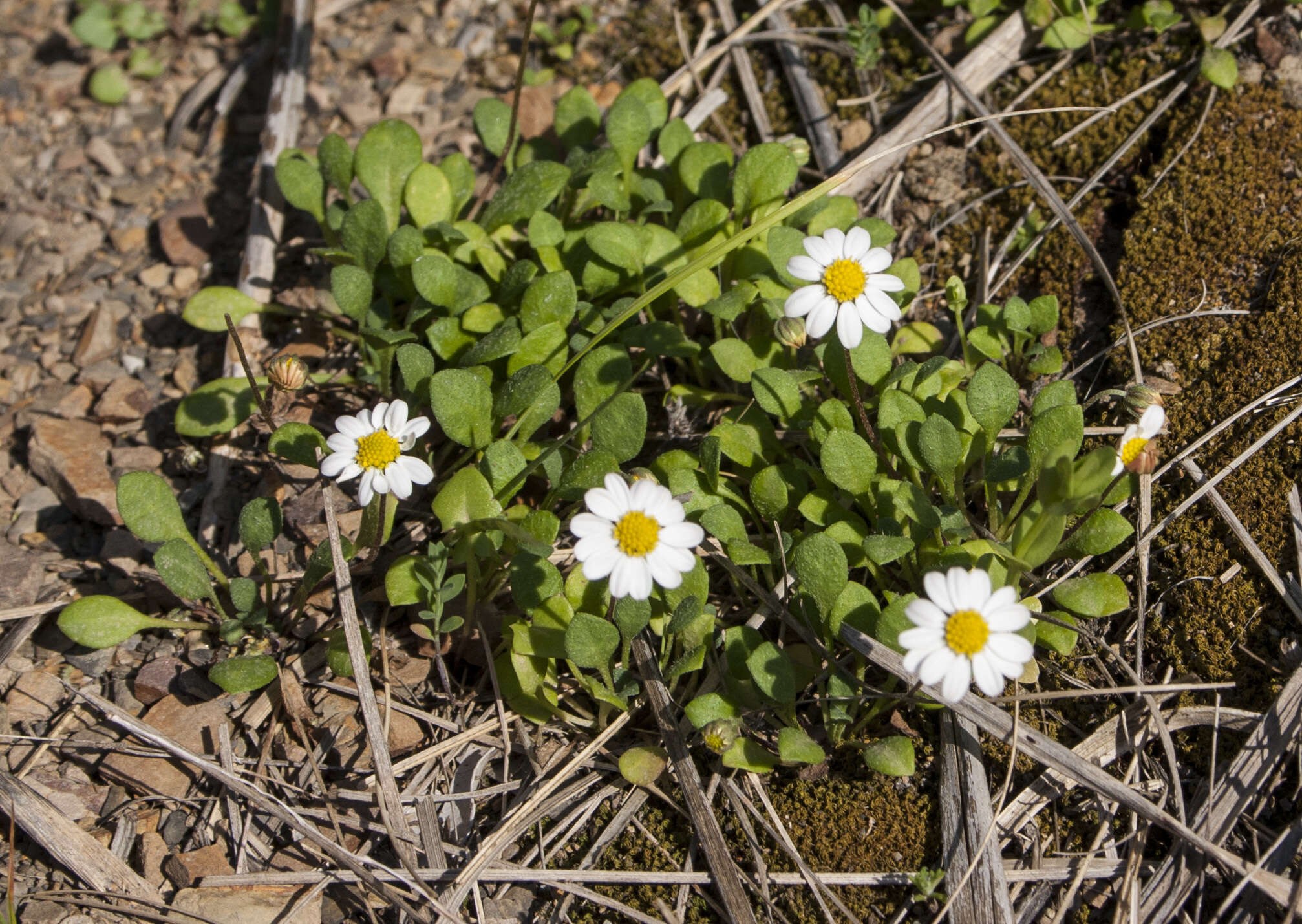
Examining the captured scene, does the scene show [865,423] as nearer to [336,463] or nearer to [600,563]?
[600,563]

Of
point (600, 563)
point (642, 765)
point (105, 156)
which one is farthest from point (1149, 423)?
point (105, 156)

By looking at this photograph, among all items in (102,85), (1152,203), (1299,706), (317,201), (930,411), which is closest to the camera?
(1299,706)

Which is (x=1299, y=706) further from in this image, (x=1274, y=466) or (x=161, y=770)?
→ (x=161, y=770)

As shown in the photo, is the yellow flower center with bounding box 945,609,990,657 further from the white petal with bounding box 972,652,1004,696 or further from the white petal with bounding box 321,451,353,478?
the white petal with bounding box 321,451,353,478

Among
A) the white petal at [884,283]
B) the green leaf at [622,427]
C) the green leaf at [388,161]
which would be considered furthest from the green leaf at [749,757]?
the green leaf at [388,161]

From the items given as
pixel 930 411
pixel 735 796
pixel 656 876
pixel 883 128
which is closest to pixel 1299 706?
pixel 930 411
